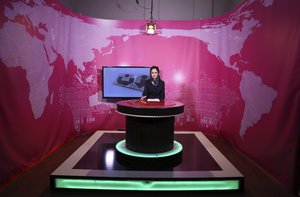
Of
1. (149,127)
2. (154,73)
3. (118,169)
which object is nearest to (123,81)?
(154,73)

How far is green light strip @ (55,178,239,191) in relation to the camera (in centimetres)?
286

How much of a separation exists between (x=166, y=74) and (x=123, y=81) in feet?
3.40

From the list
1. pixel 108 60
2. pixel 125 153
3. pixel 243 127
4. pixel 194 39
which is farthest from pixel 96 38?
pixel 243 127

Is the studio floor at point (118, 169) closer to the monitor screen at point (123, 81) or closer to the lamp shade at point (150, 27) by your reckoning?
the monitor screen at point (123, 81)

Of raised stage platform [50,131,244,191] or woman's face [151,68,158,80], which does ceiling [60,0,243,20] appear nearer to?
woman's face [151,68,158,80]

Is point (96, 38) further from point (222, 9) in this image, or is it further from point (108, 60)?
point (222, 9)

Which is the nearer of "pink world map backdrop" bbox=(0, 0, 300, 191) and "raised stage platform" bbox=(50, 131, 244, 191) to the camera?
"raised stage platform" bbox=(50, 131, 244, 191)

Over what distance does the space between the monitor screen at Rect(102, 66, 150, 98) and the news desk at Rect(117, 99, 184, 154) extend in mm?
1562

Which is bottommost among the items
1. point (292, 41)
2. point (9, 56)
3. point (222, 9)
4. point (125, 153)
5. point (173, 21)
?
point (125, 153)

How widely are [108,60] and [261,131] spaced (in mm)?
3505

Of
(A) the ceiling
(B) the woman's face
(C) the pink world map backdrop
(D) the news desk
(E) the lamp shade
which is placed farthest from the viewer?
(A) the ceiling

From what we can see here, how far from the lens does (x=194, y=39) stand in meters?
5.30

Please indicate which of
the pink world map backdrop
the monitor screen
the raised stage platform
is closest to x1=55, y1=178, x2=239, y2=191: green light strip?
the raised stage platform

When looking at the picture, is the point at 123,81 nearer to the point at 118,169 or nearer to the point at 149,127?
the point at 149,127
